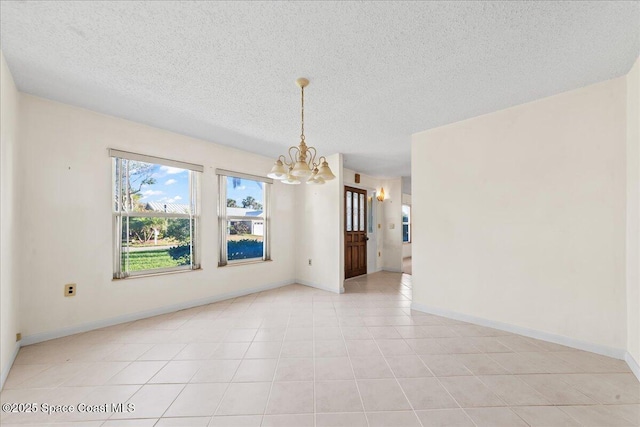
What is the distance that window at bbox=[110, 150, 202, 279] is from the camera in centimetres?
321

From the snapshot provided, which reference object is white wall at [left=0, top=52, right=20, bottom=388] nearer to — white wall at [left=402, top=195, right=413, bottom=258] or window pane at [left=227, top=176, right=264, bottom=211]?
window pane at [left=227, top=176, right=264, bottom=211]

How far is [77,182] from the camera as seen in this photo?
288cm

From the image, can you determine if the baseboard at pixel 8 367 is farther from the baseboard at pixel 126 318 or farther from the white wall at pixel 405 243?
the white wall at pixel 405 243

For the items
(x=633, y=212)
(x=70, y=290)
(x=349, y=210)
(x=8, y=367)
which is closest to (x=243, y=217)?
(x=70, y=290)

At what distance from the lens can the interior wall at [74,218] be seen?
8.53 ft

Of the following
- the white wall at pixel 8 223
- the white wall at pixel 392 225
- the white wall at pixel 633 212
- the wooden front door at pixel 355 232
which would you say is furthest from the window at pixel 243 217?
the white wall at pixel 633 212

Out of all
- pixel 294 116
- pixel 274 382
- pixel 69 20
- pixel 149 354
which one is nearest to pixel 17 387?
pixel 149 354

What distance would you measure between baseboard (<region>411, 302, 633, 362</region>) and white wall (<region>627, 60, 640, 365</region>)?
140 mm

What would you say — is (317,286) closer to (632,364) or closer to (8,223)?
(632,364)

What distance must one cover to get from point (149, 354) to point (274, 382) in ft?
4.45

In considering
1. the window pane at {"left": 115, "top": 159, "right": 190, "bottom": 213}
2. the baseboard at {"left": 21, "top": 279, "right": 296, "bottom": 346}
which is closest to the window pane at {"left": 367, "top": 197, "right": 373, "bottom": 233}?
the baseboard at {"left": 21, "top": 279, "right": 296, "bottom": 346}

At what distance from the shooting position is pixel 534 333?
2.69 metres

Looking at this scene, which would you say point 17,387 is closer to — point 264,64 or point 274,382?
point 274,382

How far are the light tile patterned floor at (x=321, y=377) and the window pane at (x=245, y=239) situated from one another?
1582 mm
